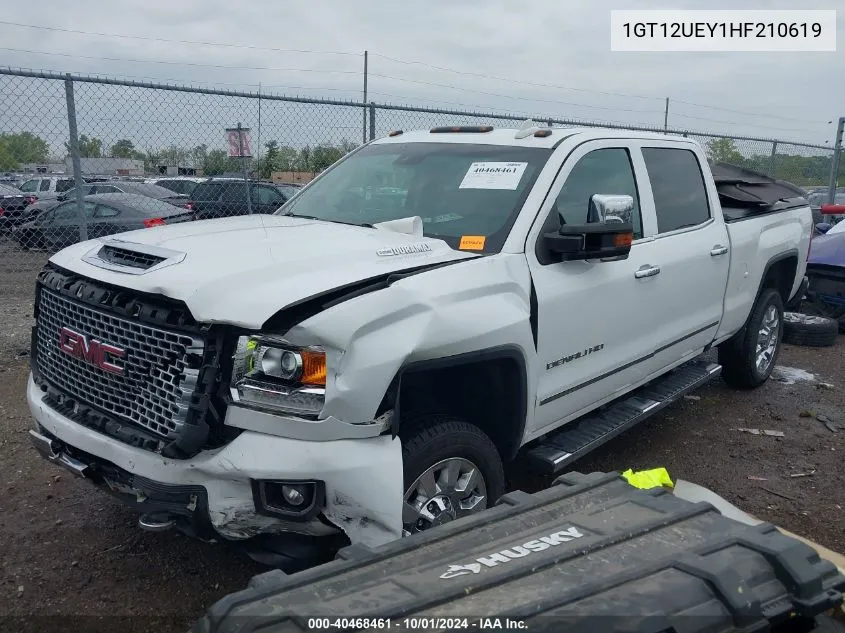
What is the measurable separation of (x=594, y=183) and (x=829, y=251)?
5631 mm

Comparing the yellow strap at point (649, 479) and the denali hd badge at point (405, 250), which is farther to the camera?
the yellow strap at point (649, 479)

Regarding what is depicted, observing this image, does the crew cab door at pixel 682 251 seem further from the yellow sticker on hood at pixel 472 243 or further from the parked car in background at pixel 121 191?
the parked car in background at pixel 121 191

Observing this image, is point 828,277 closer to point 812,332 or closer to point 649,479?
point 812,332

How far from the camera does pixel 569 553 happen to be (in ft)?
6.93

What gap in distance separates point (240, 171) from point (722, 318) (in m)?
5.33

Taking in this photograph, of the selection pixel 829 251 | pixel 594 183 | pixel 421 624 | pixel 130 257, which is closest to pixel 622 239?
pixel 594 183

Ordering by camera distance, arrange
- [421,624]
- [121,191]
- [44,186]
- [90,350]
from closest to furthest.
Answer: [421,624], [90,350], [121,191], [44,186]

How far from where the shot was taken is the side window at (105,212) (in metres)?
9.00

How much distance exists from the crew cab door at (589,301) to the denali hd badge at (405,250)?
0.51 m

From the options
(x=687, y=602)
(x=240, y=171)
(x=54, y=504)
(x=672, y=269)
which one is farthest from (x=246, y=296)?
(x=240, y=171)

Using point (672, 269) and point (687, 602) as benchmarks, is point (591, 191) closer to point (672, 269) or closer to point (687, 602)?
point (672, 269)

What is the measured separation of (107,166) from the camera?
25.4ft

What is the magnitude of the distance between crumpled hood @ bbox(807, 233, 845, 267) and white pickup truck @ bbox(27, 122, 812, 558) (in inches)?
181

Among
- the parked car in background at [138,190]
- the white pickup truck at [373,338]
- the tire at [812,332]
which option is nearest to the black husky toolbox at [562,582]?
the white pickup truck at [373,338]
